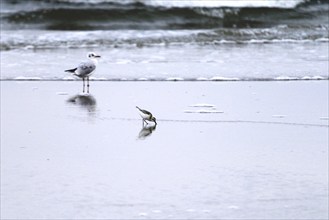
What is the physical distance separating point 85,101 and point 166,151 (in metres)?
2.76

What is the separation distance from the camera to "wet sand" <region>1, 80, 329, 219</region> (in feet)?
21.6

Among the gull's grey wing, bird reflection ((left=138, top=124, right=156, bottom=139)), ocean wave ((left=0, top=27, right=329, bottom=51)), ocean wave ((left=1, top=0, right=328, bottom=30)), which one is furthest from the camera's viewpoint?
ocean wave ((left=1, top=0, right=328, bottom=30))

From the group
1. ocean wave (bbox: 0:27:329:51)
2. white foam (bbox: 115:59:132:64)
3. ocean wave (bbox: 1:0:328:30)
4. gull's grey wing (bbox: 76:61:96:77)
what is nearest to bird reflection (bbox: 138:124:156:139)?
gull's grey wing (bbox: 76:61:96:77)

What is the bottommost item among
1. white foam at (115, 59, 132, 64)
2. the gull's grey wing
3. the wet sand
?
the wet sand

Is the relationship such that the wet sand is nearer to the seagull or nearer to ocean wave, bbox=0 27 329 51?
the seagull

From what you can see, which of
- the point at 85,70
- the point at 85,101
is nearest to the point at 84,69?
the point at 85,70

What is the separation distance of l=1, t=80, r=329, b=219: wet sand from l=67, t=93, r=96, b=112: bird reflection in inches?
0.5

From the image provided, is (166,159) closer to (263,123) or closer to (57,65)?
(263,123)

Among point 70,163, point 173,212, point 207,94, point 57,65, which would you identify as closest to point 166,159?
point 70,163

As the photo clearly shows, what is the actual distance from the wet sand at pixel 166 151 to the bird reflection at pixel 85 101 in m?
0.01

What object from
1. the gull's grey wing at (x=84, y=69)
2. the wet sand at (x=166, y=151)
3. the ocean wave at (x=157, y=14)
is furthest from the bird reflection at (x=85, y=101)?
the ocean wave at (x=157, y=14)

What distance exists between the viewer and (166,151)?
8.17m

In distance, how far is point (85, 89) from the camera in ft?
38.1

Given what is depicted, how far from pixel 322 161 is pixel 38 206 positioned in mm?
2424
